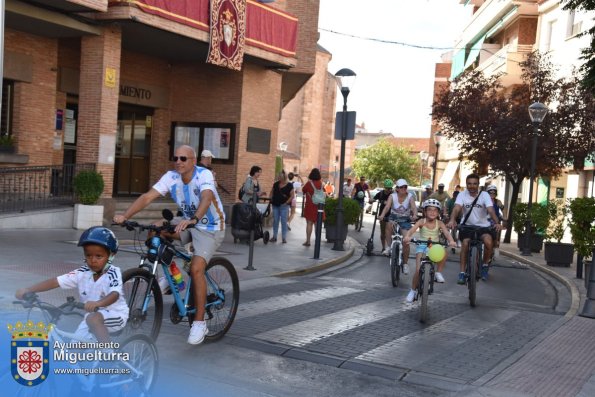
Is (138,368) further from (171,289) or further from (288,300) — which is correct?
(288,300)

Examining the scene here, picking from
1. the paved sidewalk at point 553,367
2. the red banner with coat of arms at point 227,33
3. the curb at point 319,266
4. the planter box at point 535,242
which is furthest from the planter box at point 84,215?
the planter box at point 535,242

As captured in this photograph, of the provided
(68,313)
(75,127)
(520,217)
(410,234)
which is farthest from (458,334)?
(75,127)

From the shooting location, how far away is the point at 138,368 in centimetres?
431

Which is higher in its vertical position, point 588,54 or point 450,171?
point 588,54

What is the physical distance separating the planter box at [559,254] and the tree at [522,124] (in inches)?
196

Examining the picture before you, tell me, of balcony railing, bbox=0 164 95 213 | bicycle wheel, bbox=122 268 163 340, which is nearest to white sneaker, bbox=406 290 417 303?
bicycle wheel, bbox=122 268 163 340

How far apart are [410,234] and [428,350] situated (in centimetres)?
230

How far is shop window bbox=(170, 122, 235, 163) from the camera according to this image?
20812mm

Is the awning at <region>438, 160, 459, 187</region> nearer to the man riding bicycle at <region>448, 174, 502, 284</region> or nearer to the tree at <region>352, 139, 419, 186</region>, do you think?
the tree at <region>352, 139, 419, 186</region>

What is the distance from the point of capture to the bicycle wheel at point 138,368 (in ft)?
13.4

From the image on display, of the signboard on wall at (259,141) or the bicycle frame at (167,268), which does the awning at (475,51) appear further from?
the bicycle frame at (167,268)

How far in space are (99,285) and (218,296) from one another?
89.4 inches

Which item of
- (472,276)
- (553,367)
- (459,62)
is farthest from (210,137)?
(459,62)

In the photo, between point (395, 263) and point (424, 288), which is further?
point (395, 263)
